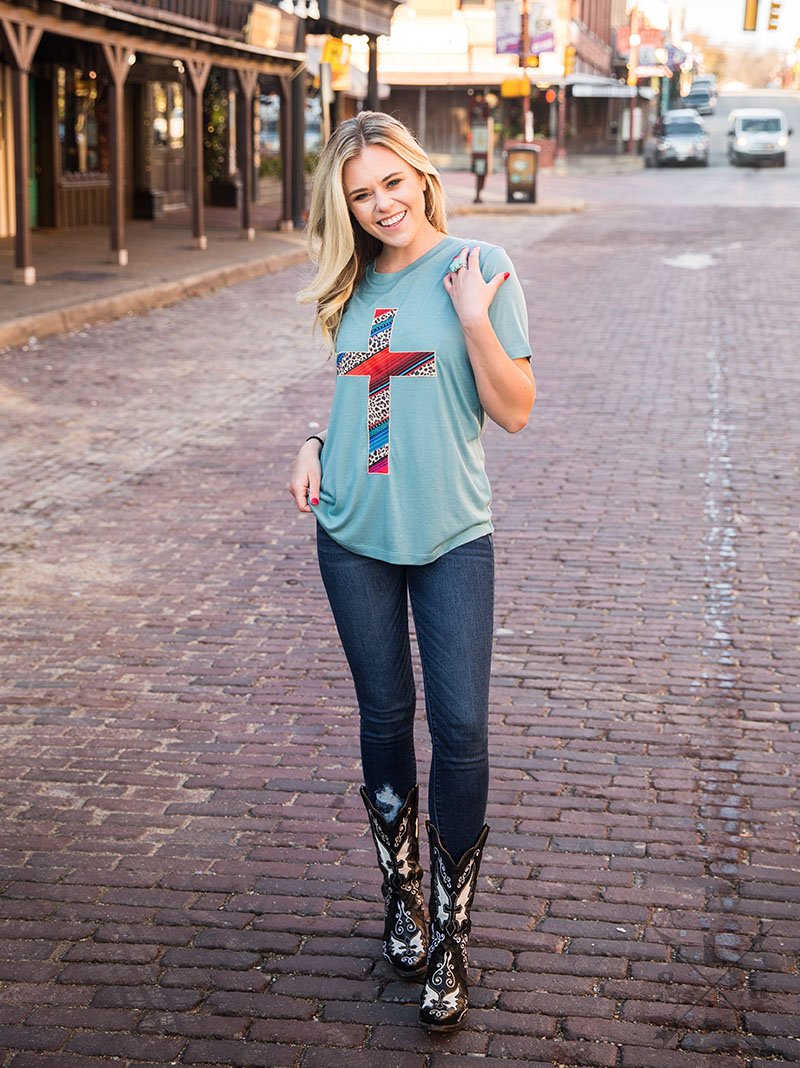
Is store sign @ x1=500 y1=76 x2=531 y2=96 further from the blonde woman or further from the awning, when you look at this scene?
the blonde woman

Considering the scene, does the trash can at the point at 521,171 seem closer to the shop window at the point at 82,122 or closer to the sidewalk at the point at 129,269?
the sidewalk at the point at 129,269

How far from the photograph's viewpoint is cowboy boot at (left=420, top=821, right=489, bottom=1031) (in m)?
3.28

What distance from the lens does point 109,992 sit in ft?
11.4

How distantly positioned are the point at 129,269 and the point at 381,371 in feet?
51.5

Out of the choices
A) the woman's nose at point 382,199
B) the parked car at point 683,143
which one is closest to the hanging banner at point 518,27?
the parked car at point 683,143

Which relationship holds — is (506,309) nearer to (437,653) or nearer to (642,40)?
(437,653)

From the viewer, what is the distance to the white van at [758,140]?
50.9 metres

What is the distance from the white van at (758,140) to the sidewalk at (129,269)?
28.1 m

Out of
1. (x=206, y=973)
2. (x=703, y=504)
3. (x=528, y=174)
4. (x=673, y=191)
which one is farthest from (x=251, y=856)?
(x=673, y=191)

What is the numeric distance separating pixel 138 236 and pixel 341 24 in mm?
7178

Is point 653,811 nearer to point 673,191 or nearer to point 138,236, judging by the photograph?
point 138,236

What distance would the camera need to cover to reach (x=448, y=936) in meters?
3.33

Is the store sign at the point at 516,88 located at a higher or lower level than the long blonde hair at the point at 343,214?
higher

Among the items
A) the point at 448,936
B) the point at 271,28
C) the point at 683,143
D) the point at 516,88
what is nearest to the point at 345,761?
the point at 448,936
